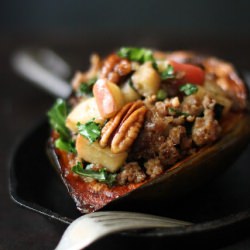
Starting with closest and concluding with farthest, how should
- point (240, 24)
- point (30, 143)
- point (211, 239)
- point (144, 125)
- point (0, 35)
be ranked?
point (211, 239) → point (144, 125) → point (30, 143) → point (0, 35) → point (240, 24)

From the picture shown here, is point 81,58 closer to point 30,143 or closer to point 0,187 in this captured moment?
point 30,143

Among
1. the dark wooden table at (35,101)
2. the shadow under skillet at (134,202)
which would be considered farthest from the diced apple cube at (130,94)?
the dark wooden table at (35,101)

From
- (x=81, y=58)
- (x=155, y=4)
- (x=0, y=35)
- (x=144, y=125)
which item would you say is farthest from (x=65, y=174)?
(x=155, y=4)

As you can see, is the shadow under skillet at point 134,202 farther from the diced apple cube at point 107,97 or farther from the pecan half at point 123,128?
the diced apple cube at point 107,97

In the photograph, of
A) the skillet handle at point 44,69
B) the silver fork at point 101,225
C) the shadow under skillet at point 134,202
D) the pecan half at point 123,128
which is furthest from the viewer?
the skillet handle at point 44,69

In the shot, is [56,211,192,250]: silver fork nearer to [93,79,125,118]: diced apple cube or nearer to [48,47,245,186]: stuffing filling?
[48,47,245,186]: stuffing filling

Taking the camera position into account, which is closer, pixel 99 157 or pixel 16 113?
pixel 99 157

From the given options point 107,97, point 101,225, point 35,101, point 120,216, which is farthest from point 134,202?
point 35,101
